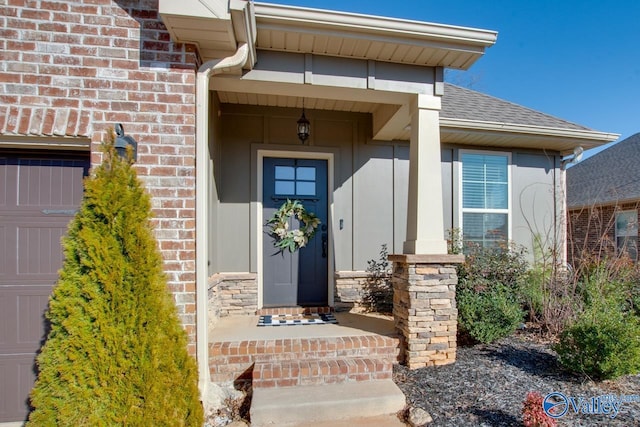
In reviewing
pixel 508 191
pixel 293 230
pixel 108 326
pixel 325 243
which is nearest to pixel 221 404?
pixel 108 326

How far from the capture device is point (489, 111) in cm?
517

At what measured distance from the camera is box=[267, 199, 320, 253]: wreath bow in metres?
4.32

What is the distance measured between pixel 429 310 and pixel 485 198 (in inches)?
109

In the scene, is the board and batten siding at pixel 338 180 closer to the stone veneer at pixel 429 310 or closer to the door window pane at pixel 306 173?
the door window pane at pixel 306 173

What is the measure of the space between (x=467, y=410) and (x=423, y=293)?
998 millimetres

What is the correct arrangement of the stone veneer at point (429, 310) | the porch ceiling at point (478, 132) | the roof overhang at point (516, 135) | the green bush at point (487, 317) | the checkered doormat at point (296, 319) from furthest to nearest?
the roof overhang at point (516, 135), the porch ceiling at point (478, 132), the checkered doormat at point (296, 319), the green bush at point (487, 317), the stone veneer at point (429, 310)

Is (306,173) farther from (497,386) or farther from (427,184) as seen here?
(497,386)

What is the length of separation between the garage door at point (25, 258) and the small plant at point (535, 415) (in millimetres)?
3482

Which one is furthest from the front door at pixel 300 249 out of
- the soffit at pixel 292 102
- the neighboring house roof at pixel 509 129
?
the neighboring house roof at pixel 509 129

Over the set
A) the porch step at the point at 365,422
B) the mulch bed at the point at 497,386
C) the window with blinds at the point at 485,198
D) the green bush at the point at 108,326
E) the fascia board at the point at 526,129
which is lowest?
the porch step at the point at 365,422

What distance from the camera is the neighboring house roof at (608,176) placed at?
8.23m

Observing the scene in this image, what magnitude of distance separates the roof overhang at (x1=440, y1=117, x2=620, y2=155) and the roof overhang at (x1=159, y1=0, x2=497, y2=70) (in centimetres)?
145

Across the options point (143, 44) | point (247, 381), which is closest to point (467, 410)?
point (247, 381)

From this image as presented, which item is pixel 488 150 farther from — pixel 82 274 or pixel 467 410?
pixel 82 274
